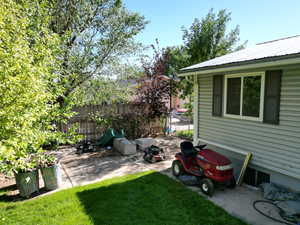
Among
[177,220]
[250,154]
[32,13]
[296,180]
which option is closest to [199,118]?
[250,154]

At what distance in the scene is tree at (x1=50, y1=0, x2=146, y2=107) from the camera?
22.9ft

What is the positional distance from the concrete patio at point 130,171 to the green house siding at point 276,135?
797 millimetres

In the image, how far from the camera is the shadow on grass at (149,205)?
3.10 m

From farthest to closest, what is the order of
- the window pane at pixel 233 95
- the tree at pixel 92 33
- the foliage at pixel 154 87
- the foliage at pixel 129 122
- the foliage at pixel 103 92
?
the foliage at pixel 154 87, the foliage at pixel 129 122, the foliage at pixel 103 92, the tree at pixel 92 33, the window pane at pixel 233 95

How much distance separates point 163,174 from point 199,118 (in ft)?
7.07

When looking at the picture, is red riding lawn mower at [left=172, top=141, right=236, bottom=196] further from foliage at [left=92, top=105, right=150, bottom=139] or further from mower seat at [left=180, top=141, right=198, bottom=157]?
foliage at [left=92, top=105, right=150, bottom=139]

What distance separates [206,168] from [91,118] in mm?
5698

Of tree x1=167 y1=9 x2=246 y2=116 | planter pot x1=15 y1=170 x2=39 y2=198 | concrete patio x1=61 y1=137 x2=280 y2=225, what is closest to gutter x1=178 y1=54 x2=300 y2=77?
concrete patio x1=61 y1=137 x2=280 y2=225

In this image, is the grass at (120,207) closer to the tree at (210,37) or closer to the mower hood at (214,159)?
the mower hood at (214,159)

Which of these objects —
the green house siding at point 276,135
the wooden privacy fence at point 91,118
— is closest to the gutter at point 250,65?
the green house siding at point 276,135

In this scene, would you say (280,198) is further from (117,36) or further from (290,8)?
(117,36)

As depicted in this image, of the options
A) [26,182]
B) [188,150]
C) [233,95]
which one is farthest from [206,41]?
[26,182]

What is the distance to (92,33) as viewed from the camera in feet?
24.9

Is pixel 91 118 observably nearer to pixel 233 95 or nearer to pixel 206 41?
pixel 233 95
